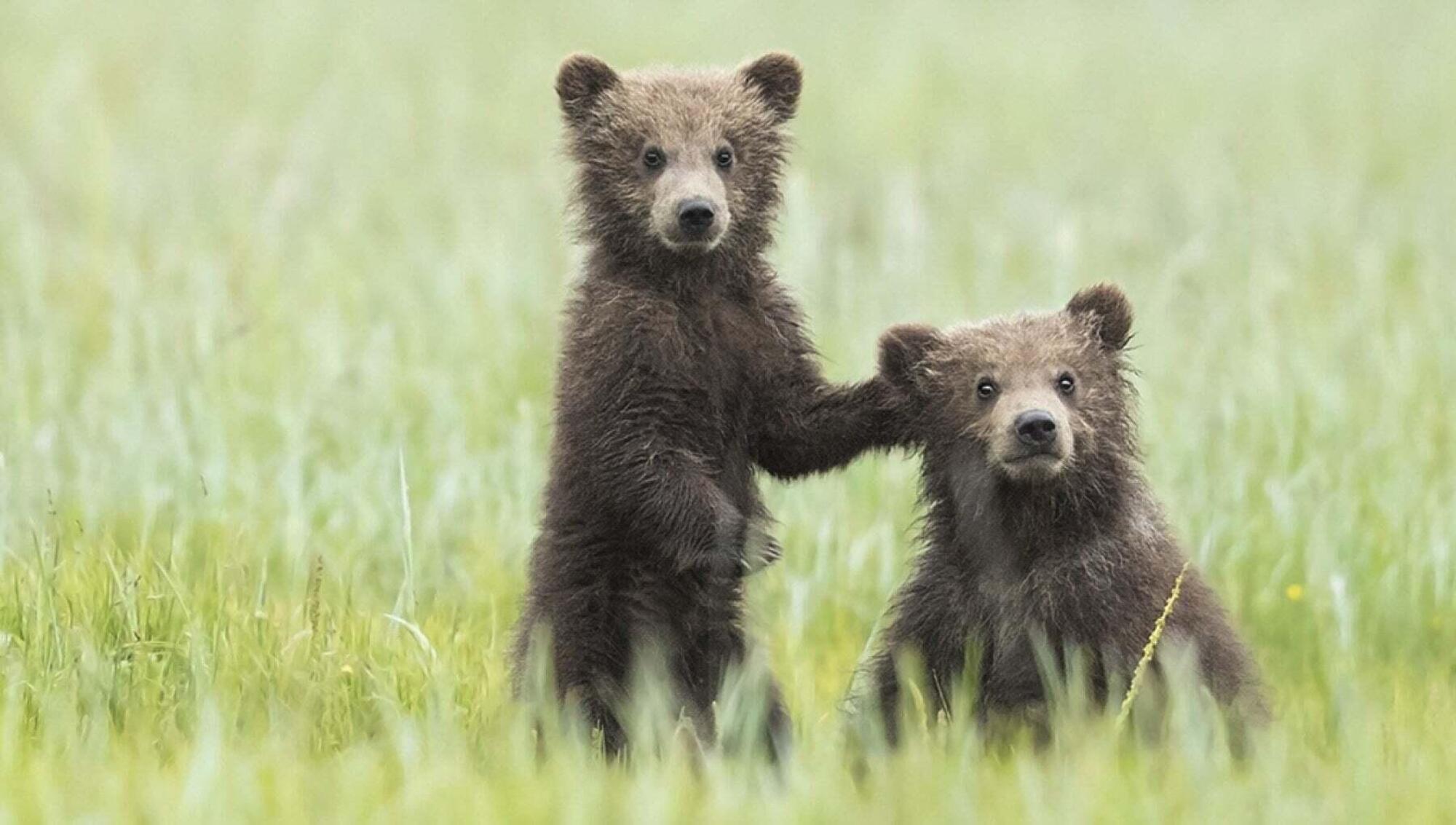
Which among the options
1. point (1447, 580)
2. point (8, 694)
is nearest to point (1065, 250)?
point (1447, 580)

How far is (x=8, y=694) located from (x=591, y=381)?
1.71 meters

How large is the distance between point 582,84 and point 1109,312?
5.46 ft

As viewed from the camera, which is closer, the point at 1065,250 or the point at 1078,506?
the point at 1078,506

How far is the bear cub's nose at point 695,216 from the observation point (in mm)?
5805

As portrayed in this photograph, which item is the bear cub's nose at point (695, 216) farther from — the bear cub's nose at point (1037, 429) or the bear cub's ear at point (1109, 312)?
the bear cub's ear at point (1109, 312)

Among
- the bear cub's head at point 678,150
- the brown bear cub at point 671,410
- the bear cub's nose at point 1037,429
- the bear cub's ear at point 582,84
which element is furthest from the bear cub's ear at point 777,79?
the bear cub's nose at point 1037,429

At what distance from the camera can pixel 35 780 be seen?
4.30 m

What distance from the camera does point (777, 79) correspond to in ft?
21.2

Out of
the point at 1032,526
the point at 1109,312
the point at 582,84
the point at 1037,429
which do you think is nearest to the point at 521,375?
the point at 582,84

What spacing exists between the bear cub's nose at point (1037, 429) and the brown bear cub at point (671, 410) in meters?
0.55

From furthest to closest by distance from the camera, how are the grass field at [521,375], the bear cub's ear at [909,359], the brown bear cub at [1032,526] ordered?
the bear cub's ear at [909,359]
the brown bear cub at [1032,526]
the grass field at [521,375]

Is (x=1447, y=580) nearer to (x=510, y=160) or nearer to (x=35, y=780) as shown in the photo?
(x=35, y=780)

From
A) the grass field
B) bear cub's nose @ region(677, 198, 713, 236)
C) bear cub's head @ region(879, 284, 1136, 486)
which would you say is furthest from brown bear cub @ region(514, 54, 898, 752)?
the grass field

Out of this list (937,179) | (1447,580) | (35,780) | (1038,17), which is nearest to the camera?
(35,780)
